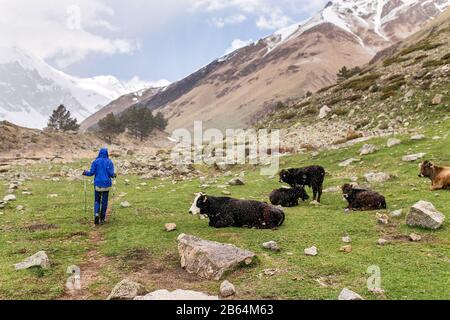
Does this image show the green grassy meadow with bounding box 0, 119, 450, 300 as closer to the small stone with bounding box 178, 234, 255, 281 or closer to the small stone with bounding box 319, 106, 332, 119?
the small stone with bounding box 178, 234, 255, 281

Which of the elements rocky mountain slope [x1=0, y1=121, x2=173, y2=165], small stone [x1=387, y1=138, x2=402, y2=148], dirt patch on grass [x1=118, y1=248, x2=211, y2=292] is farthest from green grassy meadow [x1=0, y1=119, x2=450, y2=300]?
rocky mountain slope [x1=0, y1=121, x2=173, y2=165]

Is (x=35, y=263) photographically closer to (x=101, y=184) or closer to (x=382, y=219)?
(x=101, y=184)

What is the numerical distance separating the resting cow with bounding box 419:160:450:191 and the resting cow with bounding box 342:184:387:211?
2.74 metres

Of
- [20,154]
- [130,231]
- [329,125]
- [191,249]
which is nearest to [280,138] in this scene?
[329,125]

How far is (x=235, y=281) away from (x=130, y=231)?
5.45m

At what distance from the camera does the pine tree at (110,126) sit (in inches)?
4019

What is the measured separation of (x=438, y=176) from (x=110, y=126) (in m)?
97.4

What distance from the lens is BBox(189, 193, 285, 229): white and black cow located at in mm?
12484

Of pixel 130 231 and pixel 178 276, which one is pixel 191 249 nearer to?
pixel 178 276

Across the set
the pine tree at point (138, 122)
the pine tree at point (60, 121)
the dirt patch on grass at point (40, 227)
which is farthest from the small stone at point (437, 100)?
the pine tree at point (138, 122)

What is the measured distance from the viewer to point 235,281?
823 cm

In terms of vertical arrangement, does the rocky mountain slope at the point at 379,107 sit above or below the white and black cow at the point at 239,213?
above

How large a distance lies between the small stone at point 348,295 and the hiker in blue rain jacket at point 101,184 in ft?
30.5

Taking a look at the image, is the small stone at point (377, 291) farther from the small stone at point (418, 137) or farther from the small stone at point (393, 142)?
the small stone at point (418, 137)
